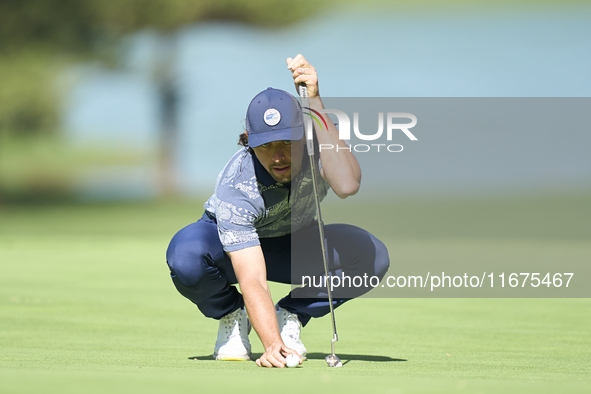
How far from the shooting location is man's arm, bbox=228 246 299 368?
7.97 feet

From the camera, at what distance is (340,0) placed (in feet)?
60.5

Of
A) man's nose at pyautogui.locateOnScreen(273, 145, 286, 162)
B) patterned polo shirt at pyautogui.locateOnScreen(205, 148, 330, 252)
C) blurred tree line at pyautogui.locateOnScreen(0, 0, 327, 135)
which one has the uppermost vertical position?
blurred tree line at pyautogui.locateOnScreen(0, 0, 327, 135)

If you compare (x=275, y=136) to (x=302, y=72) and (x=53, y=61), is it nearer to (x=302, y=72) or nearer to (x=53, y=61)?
(x=302, y=72)

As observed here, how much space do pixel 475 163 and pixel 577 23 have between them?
12.0 m

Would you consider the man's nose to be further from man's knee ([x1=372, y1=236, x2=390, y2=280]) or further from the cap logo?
man's knee ([x1=372, y1=236, x2=390, y2=280])

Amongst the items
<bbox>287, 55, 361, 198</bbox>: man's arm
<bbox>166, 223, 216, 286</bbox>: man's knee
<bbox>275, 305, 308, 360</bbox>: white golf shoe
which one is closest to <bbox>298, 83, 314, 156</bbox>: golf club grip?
A: <bbox>287, 55, 361, 198</bbox>: man's arm

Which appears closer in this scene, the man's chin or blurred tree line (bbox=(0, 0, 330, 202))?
the man's chin

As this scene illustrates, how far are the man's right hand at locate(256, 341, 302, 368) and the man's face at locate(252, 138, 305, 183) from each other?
1.79 feet

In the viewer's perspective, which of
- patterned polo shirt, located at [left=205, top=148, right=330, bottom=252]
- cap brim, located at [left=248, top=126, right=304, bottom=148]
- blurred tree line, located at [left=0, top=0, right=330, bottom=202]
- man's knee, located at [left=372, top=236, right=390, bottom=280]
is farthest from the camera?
blurred tree line, located at [left=0, top=0, right=330, bottom=202]

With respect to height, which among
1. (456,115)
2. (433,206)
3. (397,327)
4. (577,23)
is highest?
(577,23)

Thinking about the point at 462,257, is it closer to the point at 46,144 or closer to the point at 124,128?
the point at 124,128

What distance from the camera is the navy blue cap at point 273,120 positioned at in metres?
2.51

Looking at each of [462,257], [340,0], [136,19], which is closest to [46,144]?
[136,19]

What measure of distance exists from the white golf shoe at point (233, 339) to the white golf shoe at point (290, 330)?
125mm
